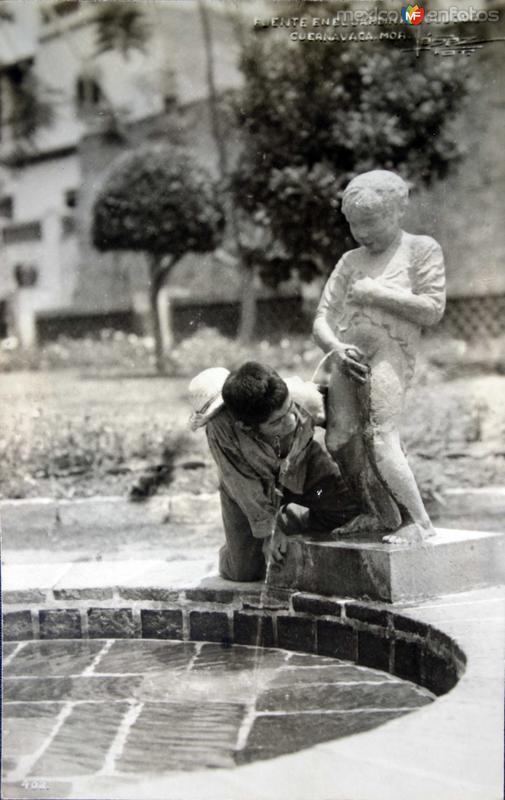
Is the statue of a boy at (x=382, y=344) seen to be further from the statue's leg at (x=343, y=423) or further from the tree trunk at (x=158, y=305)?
the tree trunk at (x=158, y=305)

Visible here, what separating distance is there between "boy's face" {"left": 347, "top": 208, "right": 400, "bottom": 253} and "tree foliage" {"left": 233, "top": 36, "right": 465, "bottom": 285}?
→ 16.4 ft

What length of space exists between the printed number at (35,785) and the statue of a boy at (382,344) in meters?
2.18

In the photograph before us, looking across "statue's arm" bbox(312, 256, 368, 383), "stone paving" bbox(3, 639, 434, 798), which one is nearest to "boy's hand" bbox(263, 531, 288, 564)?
"stone paving" bbox(3, 639, 434, 798)

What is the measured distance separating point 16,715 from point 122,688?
1.55ft

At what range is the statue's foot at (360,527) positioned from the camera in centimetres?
506

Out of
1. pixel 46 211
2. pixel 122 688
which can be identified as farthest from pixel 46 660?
pixel 46 211

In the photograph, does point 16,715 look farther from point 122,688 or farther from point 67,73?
point 67,73

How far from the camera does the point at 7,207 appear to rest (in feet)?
34.5

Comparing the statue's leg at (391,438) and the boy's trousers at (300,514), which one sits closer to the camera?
the statue's leg at (391,438)

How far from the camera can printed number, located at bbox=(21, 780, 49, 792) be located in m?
2.99

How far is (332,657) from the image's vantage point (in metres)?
4.84

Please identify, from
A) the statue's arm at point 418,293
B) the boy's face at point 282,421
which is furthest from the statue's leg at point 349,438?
the statue's arm at point 418,293

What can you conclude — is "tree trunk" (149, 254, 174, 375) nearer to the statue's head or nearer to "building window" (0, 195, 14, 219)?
"building window" (0, 195, 14, 219)

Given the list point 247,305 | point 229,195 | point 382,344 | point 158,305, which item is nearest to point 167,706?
point 382,344
